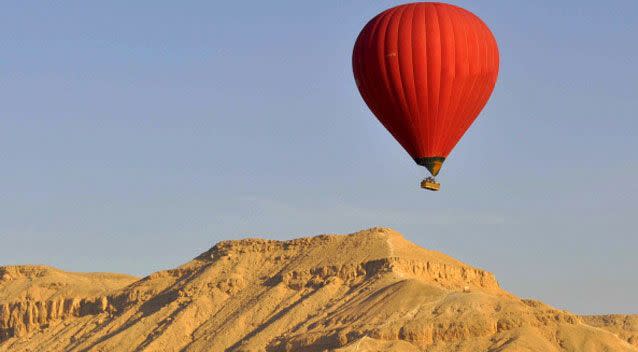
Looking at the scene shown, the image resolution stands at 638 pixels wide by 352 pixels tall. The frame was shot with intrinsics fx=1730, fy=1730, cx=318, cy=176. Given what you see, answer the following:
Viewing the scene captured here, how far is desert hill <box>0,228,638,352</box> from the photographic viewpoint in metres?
123

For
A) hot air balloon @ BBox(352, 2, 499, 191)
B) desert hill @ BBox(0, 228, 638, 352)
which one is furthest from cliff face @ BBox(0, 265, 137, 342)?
hot air balloon @ BBox(352, 2, 499, 191)

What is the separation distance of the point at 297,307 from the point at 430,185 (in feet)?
201

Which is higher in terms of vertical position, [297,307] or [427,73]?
[427,73]

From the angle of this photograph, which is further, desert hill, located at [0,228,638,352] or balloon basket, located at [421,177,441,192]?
desert hill, located at [0,228,638,352]

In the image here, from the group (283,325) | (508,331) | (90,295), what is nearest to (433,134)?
(508,331)

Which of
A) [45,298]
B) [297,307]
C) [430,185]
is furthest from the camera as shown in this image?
[45,298]

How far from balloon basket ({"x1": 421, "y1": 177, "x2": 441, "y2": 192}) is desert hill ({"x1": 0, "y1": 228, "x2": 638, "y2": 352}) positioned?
3454 centimetres

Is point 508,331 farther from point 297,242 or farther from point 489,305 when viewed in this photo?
point 297,242

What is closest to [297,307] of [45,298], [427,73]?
[45,298]

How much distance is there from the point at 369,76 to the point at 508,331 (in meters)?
38.4

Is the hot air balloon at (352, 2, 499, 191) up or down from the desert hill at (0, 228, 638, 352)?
up

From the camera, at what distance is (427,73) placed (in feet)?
287

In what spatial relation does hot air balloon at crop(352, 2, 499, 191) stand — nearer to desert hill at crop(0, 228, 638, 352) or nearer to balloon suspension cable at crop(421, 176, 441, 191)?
balloon suspension cable at crop(421, 176, 441, 191)

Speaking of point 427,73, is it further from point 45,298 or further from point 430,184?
point 45,298
